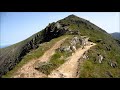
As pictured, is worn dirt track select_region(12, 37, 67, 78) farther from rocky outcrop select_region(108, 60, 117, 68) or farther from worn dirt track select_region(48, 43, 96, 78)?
rocky outcrop select_region(108, 60, 117, 68)

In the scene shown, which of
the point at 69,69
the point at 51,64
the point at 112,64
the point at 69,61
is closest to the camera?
the point at 69,69

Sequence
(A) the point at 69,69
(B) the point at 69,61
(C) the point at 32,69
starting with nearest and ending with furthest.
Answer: (A) the point at 69,69 < (C) the point at 32,69 < (B) the point at 69,61

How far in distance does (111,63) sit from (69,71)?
15.2 meters

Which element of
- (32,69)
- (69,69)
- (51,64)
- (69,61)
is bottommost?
(32,69)

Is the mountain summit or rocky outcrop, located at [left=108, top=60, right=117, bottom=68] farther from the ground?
the mountain summit

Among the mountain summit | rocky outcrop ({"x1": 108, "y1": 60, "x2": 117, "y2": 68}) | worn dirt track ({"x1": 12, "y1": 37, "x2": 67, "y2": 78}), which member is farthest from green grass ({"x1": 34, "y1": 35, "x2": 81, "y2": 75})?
rocky outcrop ({"x1": 108, "y1": 60, "x2": 117, "y2": 68})

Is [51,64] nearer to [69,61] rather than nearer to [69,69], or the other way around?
[69,61]

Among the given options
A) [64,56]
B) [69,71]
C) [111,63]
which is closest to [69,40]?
[64,56]

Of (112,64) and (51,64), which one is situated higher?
(51,64)

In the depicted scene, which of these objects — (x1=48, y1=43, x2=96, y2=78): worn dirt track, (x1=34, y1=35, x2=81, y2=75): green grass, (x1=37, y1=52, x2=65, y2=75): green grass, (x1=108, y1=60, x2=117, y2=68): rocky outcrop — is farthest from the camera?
(x1=108, y1=60, x2=117, y2=68): rocky outcrop

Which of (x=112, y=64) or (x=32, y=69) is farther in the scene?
(x=112, y=64)

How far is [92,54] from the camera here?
132 feet

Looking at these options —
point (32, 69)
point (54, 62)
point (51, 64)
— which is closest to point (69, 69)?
point (51, 64)
